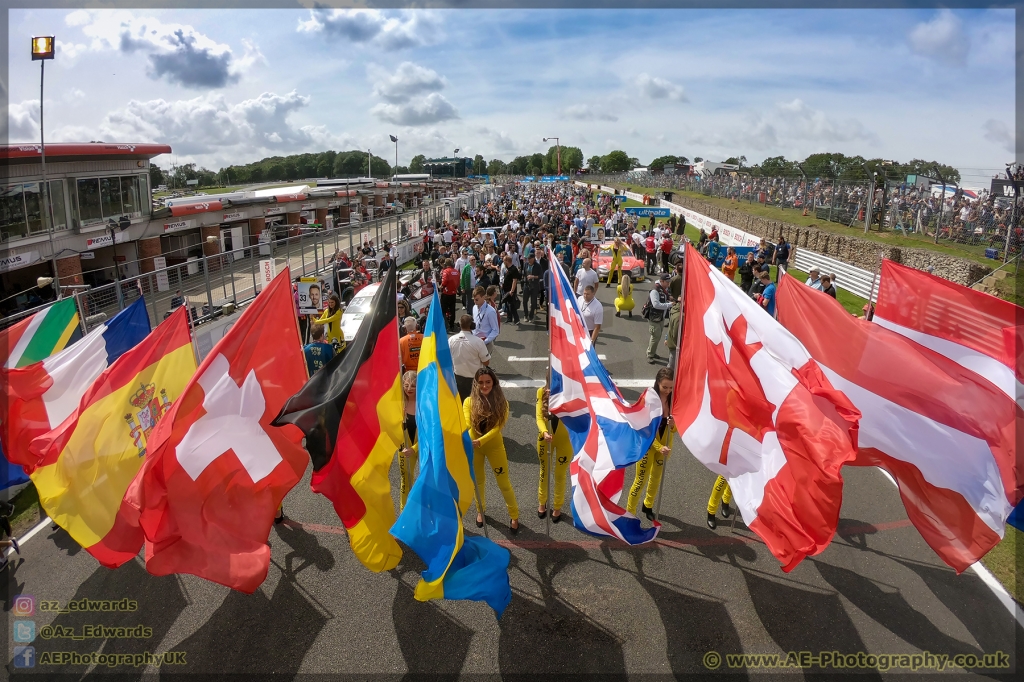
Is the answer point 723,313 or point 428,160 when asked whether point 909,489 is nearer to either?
point 723,313

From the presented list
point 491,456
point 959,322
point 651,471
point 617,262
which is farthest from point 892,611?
point 617,262

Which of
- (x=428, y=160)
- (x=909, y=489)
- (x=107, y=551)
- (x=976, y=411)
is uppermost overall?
(x=428, y=160)

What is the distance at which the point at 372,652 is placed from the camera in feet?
15.0

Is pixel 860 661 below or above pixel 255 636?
above

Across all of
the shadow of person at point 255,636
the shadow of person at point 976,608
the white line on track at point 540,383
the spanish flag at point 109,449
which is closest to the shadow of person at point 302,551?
the shadow of person at point 255,636

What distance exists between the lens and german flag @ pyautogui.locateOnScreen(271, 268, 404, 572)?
4.62 meters

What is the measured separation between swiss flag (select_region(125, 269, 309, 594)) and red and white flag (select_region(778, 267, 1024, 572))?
16.0 feet

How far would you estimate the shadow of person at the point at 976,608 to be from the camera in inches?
180

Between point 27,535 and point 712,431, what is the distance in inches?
287

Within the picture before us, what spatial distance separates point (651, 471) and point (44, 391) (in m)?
6.29

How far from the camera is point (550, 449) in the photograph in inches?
231

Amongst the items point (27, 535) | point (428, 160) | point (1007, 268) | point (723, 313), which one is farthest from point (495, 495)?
point (428, 160)

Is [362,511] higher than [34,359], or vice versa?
[34,359]

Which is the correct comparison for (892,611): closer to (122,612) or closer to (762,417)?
(762,417)
